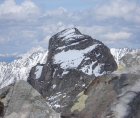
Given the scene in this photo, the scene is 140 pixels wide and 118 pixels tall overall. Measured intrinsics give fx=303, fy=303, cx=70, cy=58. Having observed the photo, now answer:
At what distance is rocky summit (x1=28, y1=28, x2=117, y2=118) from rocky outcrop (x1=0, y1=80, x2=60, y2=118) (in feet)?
424

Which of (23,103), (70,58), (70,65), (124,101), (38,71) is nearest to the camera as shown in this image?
(124,101)

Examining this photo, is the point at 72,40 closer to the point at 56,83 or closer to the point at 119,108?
the point at 56,83

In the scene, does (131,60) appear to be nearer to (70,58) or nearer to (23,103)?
(23,103)

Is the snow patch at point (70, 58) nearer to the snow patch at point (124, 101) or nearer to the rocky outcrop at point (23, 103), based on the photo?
the snow patch at point (124, 101)

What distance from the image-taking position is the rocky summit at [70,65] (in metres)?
155

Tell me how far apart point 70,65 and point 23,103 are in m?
154

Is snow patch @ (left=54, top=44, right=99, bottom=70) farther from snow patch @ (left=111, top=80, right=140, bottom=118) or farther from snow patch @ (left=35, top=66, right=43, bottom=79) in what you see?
snow patch @ (left=111, top=80, right=140, bottom=118)

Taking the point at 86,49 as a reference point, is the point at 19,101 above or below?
below

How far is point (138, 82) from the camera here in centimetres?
1463

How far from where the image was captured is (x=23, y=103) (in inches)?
535

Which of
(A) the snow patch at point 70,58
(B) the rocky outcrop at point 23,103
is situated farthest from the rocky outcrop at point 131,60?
(A) the snow patch at point 70,58

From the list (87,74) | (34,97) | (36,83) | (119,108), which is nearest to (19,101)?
(34,97)

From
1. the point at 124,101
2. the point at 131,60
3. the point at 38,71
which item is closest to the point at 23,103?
the point at 124,101

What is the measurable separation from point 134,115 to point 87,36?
170200mm
